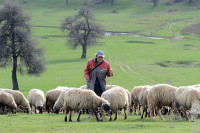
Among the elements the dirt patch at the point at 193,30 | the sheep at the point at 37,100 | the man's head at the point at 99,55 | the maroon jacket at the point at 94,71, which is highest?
the dirt patch at the point at 193,30

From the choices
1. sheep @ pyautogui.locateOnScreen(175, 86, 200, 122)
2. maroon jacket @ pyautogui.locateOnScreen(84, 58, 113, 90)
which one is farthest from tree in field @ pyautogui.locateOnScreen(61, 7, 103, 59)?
sheep @ pyautogui.locateOnScreen(175, 86, 200, 122)

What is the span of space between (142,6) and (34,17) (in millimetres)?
37651

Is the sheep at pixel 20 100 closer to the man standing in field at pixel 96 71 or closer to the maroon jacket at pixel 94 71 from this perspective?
the man standing in field at pixel 96 71

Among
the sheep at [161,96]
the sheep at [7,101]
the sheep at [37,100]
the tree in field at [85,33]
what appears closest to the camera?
the sheep at [161,96]

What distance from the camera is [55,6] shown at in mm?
148625

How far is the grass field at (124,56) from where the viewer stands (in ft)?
57.1

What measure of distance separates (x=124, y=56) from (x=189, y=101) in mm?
59237

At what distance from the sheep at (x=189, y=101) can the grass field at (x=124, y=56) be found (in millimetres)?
551

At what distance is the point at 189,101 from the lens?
61.3 ft

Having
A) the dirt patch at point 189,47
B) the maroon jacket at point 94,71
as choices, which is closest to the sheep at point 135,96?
the maroon jacket at point 94,71

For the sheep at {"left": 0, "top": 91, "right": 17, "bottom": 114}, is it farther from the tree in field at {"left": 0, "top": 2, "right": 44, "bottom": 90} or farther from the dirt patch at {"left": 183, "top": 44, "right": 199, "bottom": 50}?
the dirt patch at {"left": 183, "top": 44, "right": 199, "bottom": 50}

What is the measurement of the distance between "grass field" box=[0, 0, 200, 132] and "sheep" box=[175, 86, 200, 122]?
1.81 feet

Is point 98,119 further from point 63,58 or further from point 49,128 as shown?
point 63,58

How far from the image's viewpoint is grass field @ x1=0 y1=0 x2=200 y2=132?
17.4 meters
